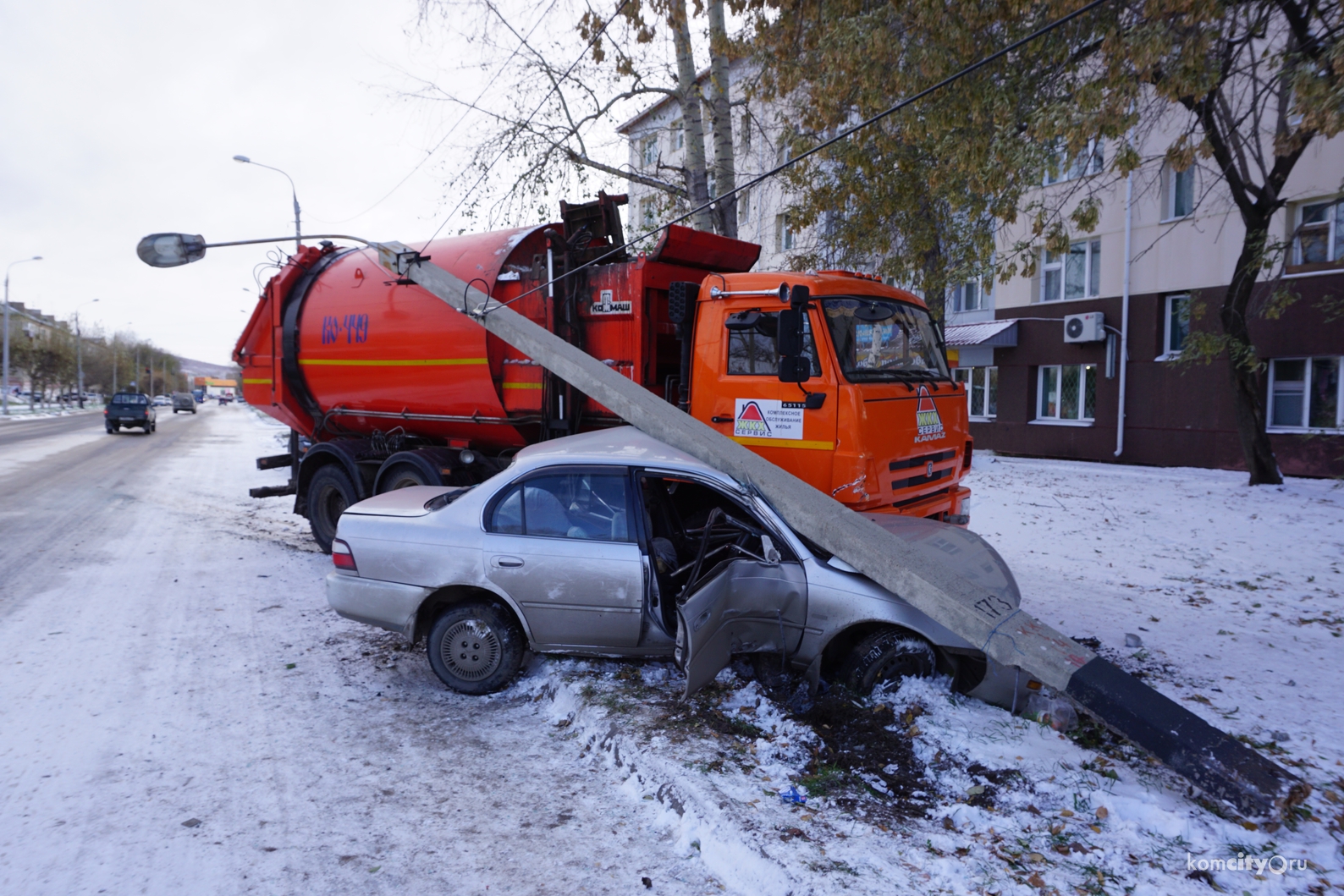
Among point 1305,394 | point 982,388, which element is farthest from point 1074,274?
point 1305,394

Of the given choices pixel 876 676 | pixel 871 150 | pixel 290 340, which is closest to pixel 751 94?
pixel 871 150

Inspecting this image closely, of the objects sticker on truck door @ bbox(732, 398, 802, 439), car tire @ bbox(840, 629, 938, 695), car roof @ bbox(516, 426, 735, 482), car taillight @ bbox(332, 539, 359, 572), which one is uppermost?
sticker on truck door @ bbox(732, 398, 802, 439)

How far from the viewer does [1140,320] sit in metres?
17.9

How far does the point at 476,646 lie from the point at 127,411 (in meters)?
32.6

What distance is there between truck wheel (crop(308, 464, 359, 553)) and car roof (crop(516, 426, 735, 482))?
15.4ft

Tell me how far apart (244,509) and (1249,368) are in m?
16.1

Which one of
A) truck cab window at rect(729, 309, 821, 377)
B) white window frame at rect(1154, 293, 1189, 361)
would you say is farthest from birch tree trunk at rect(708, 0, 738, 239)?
white window frame at rect(1154, 293, 1189, 361)

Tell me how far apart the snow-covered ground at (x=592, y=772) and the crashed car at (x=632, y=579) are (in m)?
0.26

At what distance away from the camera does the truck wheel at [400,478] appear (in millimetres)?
7980

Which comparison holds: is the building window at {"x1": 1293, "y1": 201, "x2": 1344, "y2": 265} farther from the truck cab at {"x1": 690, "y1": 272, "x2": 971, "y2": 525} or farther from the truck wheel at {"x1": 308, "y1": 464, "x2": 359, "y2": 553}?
the truck wheel at {"x1": 308, "y1": 464, "x2": 359, "y2": 553}

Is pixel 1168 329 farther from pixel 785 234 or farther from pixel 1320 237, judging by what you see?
pixel 785 234

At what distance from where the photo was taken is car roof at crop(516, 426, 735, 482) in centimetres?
479

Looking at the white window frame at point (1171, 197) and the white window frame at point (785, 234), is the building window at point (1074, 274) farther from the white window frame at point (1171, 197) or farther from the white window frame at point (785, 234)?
the white window frame at point (785, 234)

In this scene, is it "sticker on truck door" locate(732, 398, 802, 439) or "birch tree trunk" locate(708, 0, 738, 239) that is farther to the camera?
"birch tree trunk" locate(708, 0, 738, 239)
